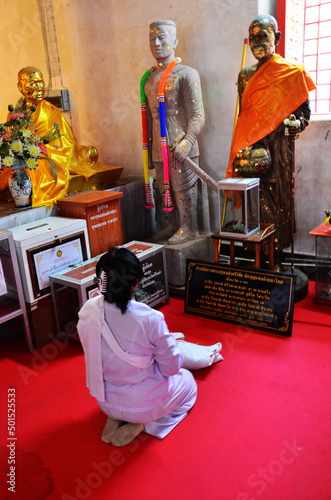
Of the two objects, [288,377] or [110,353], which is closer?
[110,353]

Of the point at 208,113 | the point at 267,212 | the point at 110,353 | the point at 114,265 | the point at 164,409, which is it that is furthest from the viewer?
Result: the point at 208,113

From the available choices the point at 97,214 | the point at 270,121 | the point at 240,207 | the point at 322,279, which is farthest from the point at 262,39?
the point at 322,279

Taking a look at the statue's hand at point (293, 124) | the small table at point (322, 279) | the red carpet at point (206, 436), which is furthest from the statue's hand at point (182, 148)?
the red carpet at point (206, 436)

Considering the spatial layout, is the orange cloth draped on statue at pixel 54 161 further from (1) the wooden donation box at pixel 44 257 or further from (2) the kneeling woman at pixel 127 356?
(2) the kneeling woman at pixel 127 356

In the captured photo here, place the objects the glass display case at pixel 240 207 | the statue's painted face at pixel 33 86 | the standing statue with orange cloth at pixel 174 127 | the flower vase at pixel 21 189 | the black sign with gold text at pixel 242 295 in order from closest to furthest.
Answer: the black sign with gold text at pixel 242 295 < the glass display case at pixel 240 207 < the flower vase at pixel 21 189 < the standing statue with orange cloth at pixel 174 127 < the statue's painted face at pixel 33 86

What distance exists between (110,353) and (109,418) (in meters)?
0.49

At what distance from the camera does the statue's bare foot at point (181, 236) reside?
441cm

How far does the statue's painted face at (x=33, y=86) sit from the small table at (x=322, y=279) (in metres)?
3.08

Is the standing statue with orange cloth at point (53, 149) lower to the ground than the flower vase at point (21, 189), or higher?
higher

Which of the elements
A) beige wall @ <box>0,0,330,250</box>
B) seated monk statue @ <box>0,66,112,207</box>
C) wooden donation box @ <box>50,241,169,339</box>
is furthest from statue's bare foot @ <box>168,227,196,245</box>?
seated monk statue @ <box>0,66,112,207</box>

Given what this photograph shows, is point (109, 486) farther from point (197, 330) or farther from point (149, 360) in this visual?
point (197, 330)

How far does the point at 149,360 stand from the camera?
2.37 meters

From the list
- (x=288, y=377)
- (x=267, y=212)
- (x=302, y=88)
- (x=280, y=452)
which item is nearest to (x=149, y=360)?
(x=280, y=452)

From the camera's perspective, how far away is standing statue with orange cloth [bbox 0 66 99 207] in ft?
14.0
